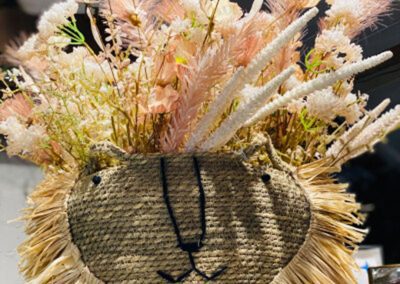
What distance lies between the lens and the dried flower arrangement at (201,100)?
0.84 meters

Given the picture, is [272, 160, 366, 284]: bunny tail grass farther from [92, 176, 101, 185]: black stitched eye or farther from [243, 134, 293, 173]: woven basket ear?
[92, 176, 101, 185]: black stitched eye

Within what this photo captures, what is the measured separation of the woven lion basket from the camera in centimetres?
81

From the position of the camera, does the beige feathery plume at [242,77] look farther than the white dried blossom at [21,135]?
No

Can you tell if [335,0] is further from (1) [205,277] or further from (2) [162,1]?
(1) [205,277]

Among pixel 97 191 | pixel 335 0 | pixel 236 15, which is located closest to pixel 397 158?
pixel 335 0

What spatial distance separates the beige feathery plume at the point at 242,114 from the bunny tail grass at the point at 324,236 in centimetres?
15

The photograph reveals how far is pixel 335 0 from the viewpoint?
99cm

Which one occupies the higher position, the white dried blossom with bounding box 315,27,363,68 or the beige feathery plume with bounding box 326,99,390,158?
the white dried blossom with bounding box 315,27,363,68

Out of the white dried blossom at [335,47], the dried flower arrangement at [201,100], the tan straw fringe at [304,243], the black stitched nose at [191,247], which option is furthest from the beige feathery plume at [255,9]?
the black stitched nose at [191,247]

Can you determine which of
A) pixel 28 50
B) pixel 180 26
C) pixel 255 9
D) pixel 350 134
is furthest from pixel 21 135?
pixel 350 134

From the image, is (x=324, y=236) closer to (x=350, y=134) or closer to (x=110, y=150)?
(x=350, y=134)

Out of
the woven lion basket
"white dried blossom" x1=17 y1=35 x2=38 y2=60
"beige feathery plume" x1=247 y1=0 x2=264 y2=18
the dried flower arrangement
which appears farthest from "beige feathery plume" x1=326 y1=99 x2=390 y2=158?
"white dried blossom" x1=17 y1=35 x2=38 y2=60

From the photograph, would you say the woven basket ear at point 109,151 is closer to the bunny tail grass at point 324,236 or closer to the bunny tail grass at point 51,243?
the bunny tail grass at point 51,243

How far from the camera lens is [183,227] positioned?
0.81 meters
